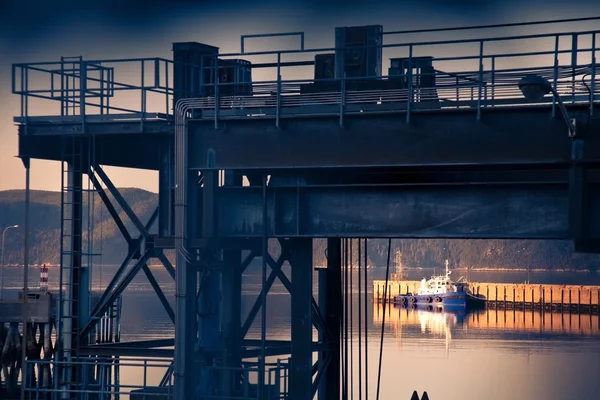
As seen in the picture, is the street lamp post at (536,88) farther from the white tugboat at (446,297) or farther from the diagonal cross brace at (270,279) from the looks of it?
the white tugboat at (446,297)

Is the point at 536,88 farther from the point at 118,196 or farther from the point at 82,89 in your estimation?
the point at 82,89

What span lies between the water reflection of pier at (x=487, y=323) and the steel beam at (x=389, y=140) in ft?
377

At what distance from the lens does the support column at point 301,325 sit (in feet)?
89.4

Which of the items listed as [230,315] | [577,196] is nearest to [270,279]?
[230,315]

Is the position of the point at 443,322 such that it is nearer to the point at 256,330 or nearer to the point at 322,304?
the point at 256,330

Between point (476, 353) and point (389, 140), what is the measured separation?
3767 inches

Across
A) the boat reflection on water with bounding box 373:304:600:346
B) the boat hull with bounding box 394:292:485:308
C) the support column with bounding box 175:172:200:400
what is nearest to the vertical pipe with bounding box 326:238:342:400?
the support column with bounding box 175:172:200:400

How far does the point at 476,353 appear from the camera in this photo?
4660 inches

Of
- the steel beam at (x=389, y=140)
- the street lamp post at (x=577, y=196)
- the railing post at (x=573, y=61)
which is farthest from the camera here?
the railing post at (x=573, y=61)

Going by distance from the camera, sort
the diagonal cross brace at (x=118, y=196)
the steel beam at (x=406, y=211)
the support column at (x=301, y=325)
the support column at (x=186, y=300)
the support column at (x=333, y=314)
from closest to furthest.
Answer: the steel beam at (x=406, y=211), the support column at (x=186, y=300), the support column at (x=301, y=325), the diagonal cross brace at (x=118, y=196), the support column at (x=333, y=314)

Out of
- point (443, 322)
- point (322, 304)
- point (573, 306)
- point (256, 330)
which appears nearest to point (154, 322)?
point (256, 330)

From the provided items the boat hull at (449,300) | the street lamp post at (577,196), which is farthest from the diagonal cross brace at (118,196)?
the boat hull at (449,300)

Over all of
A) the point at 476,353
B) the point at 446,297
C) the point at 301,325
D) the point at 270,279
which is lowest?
the point at 446,297

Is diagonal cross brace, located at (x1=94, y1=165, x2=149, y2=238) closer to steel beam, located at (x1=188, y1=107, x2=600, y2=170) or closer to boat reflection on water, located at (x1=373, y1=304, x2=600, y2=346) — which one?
steel beam, located at (x1=188, y1=107, x2=600, y2=170)
